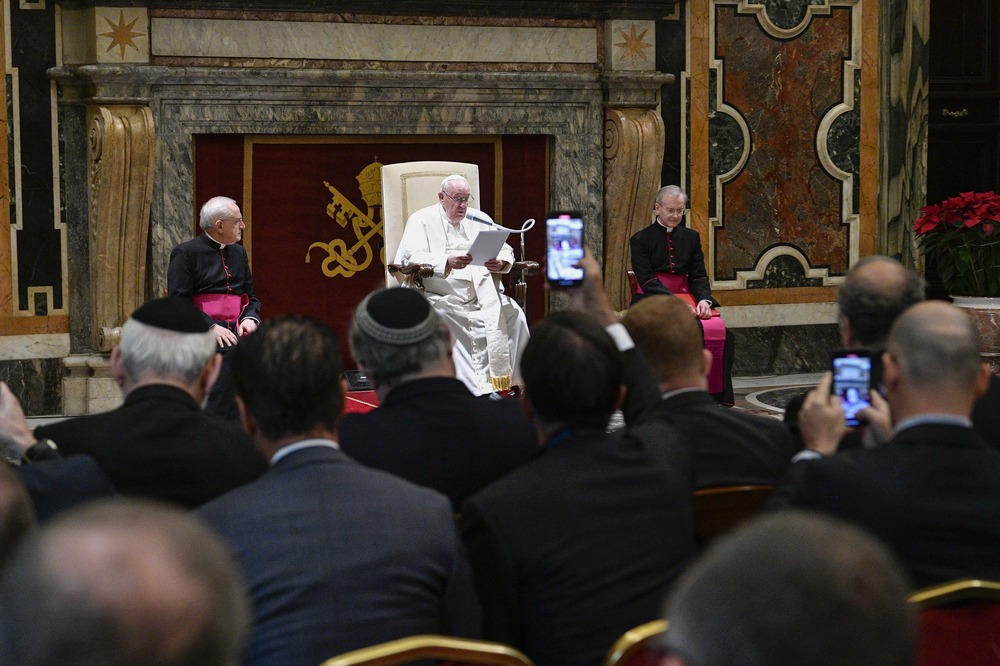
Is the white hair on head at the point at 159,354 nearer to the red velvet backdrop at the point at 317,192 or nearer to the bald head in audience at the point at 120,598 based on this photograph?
the bald head in audience at the point at 120,598

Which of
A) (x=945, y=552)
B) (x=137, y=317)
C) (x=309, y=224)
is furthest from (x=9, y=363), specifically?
(x=945, y=552)

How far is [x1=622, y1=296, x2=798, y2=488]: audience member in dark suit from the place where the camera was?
2.63 m

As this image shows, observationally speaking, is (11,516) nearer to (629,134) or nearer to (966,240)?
(629,134)

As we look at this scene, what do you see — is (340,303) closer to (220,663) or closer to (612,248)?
(612,248)

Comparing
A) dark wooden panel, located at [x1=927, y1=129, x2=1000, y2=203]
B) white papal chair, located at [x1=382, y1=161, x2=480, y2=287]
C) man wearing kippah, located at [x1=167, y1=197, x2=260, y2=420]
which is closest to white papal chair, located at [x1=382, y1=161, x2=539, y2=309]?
Answer: white papal chair, located at [x1=382, y1=161, x2=480, y2=287]

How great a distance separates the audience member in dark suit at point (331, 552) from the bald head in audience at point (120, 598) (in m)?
0.94

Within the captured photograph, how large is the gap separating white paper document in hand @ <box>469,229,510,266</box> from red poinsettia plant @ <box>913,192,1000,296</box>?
261cm

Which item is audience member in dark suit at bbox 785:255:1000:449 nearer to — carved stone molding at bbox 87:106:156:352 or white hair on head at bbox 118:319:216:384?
white hair on head at bbox 118:319:216:384

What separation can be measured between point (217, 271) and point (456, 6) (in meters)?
2.36

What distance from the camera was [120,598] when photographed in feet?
2.84

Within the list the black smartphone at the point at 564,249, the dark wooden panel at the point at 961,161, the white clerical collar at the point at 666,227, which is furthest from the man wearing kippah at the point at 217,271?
the dark wooden panel at the point at 961,161

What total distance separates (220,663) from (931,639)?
3.81 ft

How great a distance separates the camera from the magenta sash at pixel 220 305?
638cm

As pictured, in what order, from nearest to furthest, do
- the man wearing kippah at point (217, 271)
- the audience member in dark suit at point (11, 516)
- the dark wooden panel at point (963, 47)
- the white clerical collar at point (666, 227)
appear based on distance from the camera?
1. the audience member in dark suit at point (11, 516)
2. the man wearing kippah at point (217, 271)
3. the white clerical collar at point (666, 227)
4. the dark wooden panel at point (963, 47)
